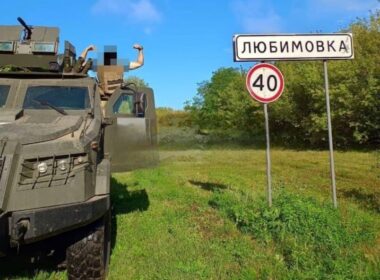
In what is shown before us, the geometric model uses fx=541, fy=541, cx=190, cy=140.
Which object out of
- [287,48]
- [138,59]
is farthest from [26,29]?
[287,48]

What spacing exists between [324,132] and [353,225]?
22492 mm

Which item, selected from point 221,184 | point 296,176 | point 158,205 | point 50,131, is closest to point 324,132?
point 296,176

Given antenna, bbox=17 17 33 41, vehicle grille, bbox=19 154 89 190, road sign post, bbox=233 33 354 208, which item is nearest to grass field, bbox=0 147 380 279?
road sign post, bbox=233 33 354 208

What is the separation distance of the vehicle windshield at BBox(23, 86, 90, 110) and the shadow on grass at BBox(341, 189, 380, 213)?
470 cm

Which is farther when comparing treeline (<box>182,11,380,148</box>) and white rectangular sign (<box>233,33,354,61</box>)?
treeline (<box>182,11,380,148</box>)

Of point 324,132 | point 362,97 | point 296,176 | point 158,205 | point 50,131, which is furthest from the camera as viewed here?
point 324,132

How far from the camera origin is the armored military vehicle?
15.5 feet

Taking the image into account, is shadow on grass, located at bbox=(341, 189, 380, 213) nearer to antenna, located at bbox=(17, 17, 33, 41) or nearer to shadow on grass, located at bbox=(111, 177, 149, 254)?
shadow on grass, located at bbox=(111, 177, 149, 254)

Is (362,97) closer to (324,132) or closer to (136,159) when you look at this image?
(324,132)

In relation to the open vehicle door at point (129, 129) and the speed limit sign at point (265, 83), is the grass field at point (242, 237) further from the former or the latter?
the speed limit sign at point (265, 83)

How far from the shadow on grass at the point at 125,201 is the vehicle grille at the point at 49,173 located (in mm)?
2379

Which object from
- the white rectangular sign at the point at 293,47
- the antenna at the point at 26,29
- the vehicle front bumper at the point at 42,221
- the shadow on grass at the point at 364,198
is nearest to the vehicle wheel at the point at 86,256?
the vehicle front bumper at the point at 42,221

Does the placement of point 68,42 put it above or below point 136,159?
above

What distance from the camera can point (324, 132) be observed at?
94.6 ft
